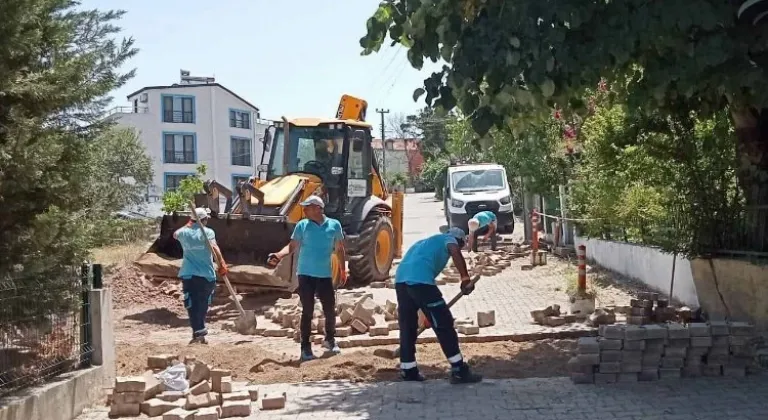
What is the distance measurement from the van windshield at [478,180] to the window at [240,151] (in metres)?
37.4

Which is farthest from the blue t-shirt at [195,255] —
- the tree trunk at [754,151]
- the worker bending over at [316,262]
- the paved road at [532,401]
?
the tree trunk at [754,151]

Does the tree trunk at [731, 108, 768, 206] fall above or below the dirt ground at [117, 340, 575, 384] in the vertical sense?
above

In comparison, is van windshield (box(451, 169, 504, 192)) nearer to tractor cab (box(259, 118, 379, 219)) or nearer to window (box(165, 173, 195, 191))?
tractor cab (box(259, 118, 379, 219))

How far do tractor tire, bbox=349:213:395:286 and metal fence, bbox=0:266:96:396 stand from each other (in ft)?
25.2

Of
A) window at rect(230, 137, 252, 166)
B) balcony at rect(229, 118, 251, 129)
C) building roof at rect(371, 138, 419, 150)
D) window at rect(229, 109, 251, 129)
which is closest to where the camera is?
window at rect(229, 109, 251, 129)

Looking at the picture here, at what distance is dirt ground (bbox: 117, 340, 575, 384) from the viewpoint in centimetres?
801

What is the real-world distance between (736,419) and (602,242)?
11.2 meters

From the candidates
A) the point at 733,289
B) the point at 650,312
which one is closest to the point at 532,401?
the point at 650,312

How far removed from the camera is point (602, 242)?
55.9ft

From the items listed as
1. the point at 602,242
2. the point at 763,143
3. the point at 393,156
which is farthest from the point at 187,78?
the point at 763,143

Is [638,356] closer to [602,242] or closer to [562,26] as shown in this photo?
[562,26]

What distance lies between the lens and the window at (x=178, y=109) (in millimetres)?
58491

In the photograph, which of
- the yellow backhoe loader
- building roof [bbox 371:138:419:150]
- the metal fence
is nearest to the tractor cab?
the yellow backhoe loader

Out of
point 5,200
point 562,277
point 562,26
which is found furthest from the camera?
point 562,277
